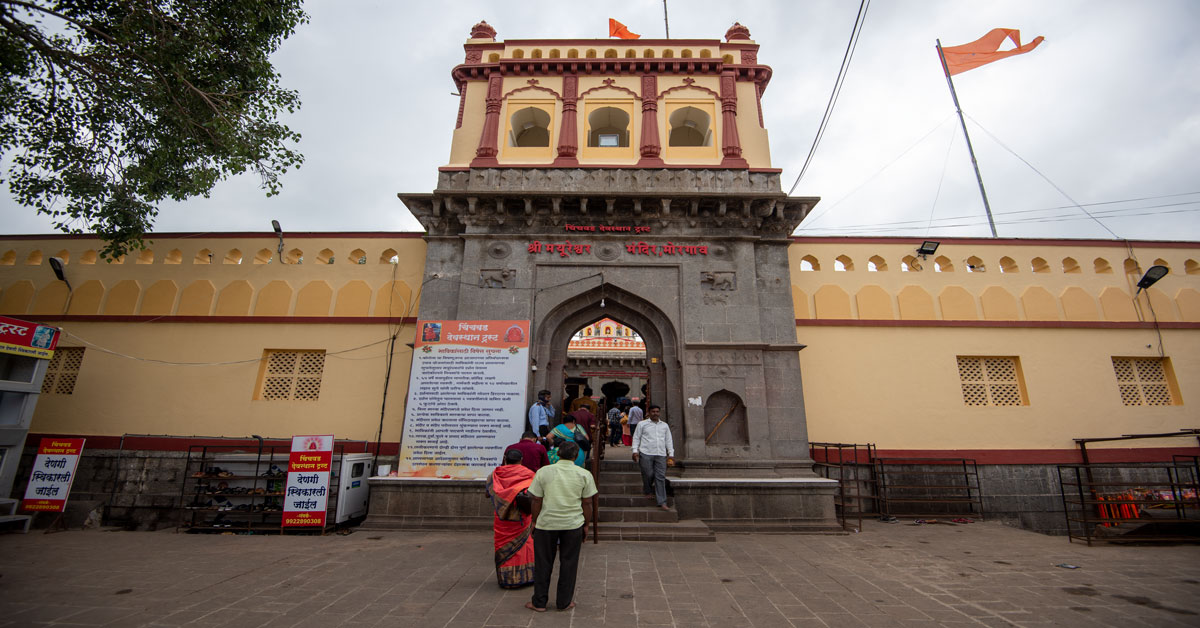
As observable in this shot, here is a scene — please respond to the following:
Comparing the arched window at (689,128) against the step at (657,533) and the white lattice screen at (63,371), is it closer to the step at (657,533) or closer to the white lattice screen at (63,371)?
the step at (657,533)

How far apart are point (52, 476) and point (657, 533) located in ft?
34.5

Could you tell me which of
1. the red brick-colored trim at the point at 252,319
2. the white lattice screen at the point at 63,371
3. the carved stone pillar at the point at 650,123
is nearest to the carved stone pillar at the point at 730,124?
the carved stone pillar at the point at 650,123

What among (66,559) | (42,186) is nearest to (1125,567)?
(66,559)

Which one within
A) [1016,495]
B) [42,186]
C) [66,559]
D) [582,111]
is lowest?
[66,559]

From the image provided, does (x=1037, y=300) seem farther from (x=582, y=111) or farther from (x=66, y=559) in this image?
(x=66, y=559)

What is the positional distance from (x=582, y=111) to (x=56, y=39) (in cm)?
877

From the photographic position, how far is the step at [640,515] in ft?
26.3

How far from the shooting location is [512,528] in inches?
199

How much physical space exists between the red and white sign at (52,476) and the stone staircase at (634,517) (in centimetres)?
935

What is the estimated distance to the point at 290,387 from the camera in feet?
34.9

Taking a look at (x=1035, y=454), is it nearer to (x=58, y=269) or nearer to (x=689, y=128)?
(x=689, y=128)

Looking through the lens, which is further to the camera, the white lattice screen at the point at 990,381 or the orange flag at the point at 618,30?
the orange flag at the point at 618,30

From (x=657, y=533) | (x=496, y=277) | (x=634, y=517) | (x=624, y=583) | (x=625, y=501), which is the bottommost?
(x=624, y=583)

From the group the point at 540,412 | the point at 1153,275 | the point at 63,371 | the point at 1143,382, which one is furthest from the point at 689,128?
the point at 63,371
